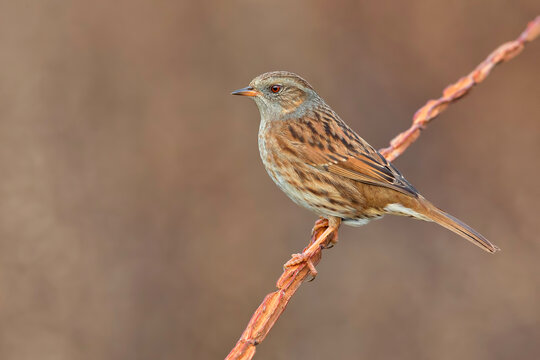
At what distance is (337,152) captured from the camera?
4109 millimetres

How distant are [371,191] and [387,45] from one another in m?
3.21

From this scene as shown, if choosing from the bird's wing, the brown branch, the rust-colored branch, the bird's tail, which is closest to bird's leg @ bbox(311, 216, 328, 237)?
the brown branch

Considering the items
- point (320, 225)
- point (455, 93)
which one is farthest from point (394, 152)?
point (320, 225)

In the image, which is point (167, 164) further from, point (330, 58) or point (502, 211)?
point (502, 211)

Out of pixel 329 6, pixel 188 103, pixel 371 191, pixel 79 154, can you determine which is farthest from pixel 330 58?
pixel 371 191

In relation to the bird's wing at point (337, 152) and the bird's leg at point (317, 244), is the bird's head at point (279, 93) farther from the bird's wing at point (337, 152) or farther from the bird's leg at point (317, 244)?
the bird's leg at point (317, 244)

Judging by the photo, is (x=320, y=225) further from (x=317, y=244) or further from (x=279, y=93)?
(x=279, y=93)

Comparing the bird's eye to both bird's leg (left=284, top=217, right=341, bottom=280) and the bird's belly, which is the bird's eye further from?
bird's leg (left=284, top=217, right=341, bottom=280)

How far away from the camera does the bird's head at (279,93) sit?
4.36 meters

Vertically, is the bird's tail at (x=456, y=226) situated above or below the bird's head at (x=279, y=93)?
below

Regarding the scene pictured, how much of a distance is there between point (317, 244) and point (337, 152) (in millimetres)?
640

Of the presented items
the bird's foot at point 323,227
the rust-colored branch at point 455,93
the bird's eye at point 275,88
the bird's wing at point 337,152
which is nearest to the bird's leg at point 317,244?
the bird's foot at point 323,227

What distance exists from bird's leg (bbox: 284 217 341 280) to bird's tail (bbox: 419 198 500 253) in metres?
0.51

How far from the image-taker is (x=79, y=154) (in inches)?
249
